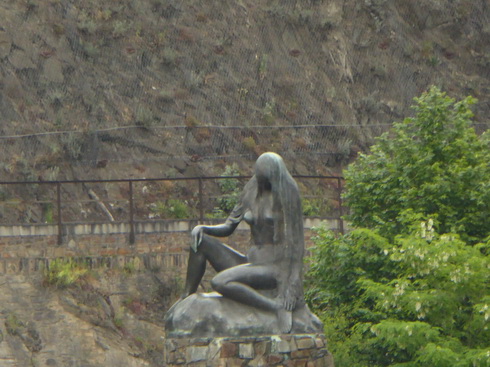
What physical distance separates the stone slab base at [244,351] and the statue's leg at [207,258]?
0.77 m

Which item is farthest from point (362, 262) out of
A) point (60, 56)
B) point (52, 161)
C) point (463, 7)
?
point (463, 7)

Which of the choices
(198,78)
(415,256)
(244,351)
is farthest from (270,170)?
(198,78)

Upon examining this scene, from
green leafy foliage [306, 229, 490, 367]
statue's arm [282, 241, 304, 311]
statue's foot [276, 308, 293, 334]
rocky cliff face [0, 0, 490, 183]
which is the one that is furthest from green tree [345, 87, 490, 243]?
rocky cliff face [0, 0, 490, 183]

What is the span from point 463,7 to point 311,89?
25.5 ft

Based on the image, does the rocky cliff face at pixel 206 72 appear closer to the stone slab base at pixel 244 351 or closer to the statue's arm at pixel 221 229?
the statue's arm at pixel 221 229

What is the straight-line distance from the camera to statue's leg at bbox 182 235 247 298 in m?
18.1

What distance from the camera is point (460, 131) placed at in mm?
27219

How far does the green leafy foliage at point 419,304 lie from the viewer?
71.8 feet

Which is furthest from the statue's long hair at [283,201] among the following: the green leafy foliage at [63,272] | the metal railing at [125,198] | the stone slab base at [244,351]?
the metal railing at [125,198]

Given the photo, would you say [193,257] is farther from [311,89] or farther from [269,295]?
[311,89]

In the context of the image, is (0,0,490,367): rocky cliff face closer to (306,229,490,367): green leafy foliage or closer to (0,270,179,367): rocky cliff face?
(0,270,179,367): rocky cliff face

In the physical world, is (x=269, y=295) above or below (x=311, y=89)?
below

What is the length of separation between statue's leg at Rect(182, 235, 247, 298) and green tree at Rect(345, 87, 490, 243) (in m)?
7.25

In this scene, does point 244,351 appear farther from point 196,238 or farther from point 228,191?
point 228,191
